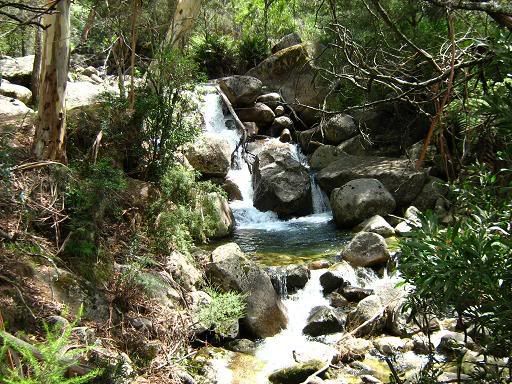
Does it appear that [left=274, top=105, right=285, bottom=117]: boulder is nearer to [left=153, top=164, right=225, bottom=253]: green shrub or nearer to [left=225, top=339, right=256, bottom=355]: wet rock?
[left=153, top=164, right=225, bottom=253]: green shrub

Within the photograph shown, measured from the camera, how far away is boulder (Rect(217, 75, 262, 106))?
1530 centimetres

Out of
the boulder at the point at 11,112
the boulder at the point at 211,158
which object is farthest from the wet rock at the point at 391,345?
the boulder at the point at 211,158

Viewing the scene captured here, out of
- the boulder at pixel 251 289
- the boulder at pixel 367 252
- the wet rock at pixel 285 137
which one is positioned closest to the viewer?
the boulder at pixel 251 289

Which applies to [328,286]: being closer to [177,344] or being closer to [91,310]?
[177,344]

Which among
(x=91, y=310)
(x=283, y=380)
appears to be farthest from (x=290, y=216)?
(x=91, y=310)

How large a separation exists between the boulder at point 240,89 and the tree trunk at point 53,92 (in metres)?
9.93

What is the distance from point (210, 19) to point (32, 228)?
19647mm

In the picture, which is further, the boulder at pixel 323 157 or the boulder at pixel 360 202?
the boulder at pixel 323 157

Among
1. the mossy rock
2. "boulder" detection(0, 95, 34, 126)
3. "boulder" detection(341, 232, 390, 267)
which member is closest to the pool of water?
"boulder" detection(341, 232, 390, 267)

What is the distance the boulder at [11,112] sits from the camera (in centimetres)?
626

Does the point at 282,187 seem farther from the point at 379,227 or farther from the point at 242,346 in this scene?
the point at 242,346

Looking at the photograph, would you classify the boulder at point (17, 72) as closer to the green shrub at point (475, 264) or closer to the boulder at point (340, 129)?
the boulder at point (340, 129)

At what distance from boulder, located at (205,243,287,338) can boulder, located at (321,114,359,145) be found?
822cm

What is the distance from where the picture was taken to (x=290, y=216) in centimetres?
1139
